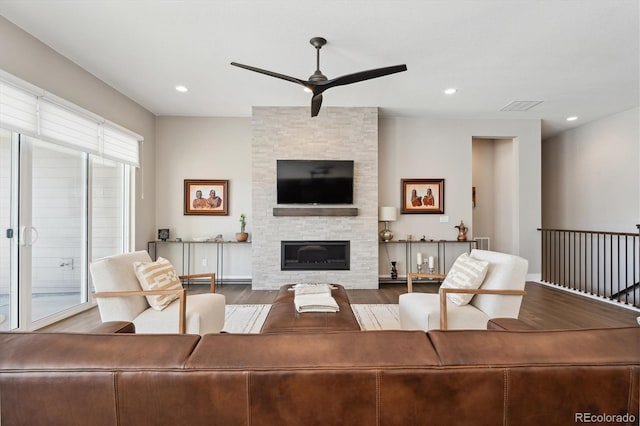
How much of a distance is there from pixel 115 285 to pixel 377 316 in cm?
265

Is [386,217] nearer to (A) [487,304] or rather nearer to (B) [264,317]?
(B) [264,317]

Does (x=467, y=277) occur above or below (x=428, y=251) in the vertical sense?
above

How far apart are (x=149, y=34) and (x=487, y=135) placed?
211 inches

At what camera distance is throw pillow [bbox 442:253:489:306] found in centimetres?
245

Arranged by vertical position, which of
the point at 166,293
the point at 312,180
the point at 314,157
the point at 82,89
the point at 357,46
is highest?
the point at 357,46

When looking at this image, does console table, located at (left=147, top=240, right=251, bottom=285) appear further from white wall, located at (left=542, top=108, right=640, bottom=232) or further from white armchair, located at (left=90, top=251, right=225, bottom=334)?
white wall, located at (left=542, top=108, right=640, bottom=232)

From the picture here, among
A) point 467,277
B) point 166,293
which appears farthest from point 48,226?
point 467,277

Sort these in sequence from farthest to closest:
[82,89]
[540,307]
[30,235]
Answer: [540,307], [82,89], [30,235]

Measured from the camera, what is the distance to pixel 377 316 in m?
3.58

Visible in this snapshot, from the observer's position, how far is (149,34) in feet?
9.62

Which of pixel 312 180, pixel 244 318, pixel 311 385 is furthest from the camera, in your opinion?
pixel 312 180

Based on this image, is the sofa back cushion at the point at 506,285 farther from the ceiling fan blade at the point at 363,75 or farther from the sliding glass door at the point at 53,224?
the sliding glass door at the point at 53,224

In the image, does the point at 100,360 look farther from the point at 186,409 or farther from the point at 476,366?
the point at 476,366

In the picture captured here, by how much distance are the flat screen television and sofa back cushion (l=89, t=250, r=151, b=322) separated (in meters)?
2.68
